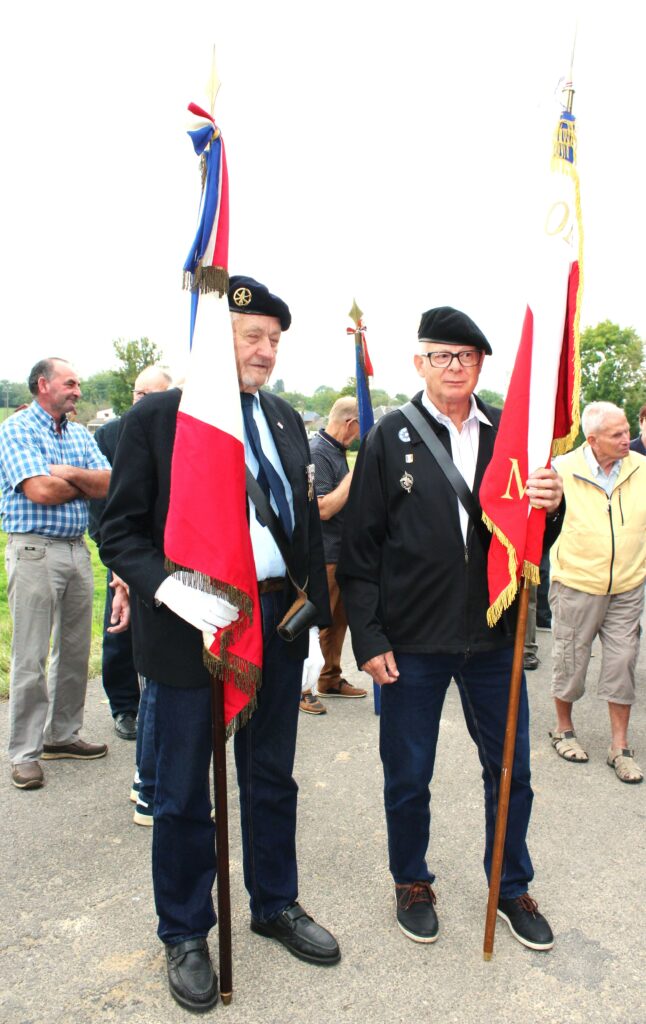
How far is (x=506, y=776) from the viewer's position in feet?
9.32

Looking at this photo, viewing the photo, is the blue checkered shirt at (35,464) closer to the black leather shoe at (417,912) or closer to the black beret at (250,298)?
the black beret at (250,298)

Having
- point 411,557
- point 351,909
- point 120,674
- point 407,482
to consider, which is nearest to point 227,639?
point 411,557

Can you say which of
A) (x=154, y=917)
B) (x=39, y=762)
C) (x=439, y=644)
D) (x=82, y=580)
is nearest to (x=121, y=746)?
(x=39, y=762)

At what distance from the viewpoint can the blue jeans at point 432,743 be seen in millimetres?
2963

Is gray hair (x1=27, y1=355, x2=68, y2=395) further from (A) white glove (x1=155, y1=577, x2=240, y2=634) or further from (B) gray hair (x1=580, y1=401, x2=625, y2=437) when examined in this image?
(B) gray hair (x1=580, y1=401, x2=625, y2=437)

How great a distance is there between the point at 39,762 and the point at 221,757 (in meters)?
2.32

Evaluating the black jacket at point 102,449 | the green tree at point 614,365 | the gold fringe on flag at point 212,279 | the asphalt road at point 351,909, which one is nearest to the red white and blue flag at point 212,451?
the gold fringe on flag at point 212,279

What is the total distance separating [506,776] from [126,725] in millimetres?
2856

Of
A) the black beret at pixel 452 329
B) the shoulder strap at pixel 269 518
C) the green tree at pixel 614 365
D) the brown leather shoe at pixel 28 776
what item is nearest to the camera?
the shoulder strap at pixel 269 518

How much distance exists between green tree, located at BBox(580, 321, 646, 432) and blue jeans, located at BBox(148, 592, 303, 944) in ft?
224

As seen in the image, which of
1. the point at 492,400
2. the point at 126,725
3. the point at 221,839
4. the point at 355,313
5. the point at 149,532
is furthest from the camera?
the point at 492,400

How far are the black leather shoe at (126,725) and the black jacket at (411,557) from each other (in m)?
2.49

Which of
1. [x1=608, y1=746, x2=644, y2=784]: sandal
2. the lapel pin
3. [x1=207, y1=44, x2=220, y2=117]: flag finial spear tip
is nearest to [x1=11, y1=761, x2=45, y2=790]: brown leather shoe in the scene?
the lapel pin

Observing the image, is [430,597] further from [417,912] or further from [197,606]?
[417,912]
